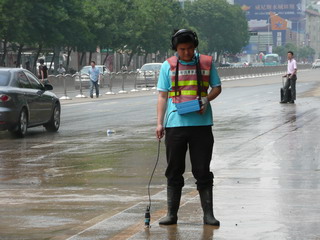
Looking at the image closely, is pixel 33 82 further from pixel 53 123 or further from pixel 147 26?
pixel 147 26

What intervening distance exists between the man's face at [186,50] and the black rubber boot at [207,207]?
1.20m

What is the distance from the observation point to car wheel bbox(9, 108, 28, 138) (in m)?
20.3

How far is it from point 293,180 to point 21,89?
9593mm

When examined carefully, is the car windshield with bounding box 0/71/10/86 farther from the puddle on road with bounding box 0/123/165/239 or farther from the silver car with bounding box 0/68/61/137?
the puddle on road with bounding box 0/123/165/239

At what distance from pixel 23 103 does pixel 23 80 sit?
0.81 meters

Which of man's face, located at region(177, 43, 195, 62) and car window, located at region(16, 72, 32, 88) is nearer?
man's face, located at region(177, 43, 195, 62)

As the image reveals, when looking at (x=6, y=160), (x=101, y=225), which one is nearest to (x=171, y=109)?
(x=101, y=225)

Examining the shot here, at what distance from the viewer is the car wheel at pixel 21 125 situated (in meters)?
20.3

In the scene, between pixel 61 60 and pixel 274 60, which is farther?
pixel 274 60

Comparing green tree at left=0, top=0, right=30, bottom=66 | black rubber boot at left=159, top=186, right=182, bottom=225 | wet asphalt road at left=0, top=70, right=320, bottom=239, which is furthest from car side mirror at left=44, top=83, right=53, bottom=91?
green tree at left=0, top=0, right=30, bottom=66

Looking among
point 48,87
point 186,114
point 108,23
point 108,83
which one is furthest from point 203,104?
point 108,23

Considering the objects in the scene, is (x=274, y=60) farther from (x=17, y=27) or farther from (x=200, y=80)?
(x=200, y=80)

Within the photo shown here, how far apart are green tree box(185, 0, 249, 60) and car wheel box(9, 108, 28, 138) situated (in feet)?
414

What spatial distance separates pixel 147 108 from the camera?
33.1 m
